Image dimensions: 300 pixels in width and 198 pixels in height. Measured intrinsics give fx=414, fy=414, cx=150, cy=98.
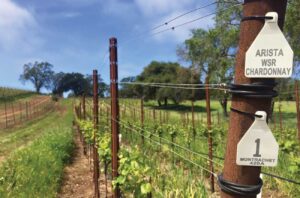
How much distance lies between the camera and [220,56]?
37000 mm

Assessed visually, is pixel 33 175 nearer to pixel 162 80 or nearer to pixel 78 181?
pixel 78 181

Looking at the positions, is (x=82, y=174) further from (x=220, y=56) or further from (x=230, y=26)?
(x=220, y=56)

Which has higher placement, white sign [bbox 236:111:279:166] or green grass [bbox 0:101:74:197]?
white sign [bbox 236:111:279:166]

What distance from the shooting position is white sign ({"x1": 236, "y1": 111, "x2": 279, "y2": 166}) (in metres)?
1.50

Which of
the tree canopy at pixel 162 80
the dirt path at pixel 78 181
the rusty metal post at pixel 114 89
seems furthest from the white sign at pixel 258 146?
the tree canopy at pixel 162 80

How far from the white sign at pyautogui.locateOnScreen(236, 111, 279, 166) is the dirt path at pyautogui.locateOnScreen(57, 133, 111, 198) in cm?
615

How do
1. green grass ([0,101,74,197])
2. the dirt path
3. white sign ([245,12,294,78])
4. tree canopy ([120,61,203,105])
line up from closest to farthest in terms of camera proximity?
white sign ([245,12,294,78])
green grass ([0,101,74,197])
the dirt path
tree canopy ([120,61,203,105])

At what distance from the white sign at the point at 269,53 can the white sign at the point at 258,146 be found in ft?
0.51

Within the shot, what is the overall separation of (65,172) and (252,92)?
8.69 meters

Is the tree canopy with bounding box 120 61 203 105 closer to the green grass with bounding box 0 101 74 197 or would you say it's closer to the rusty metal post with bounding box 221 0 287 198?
the green grass with bounding box 0 101 74 197

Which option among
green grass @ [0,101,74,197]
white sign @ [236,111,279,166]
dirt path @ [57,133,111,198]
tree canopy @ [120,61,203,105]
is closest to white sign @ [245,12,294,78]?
white sign @ [236,111,279,166]

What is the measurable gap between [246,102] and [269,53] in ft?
0.65

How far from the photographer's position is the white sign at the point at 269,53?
1465 mm

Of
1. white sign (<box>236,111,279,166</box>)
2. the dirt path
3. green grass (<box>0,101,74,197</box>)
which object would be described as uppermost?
white sign (<box>236,111,279,166</box>)
